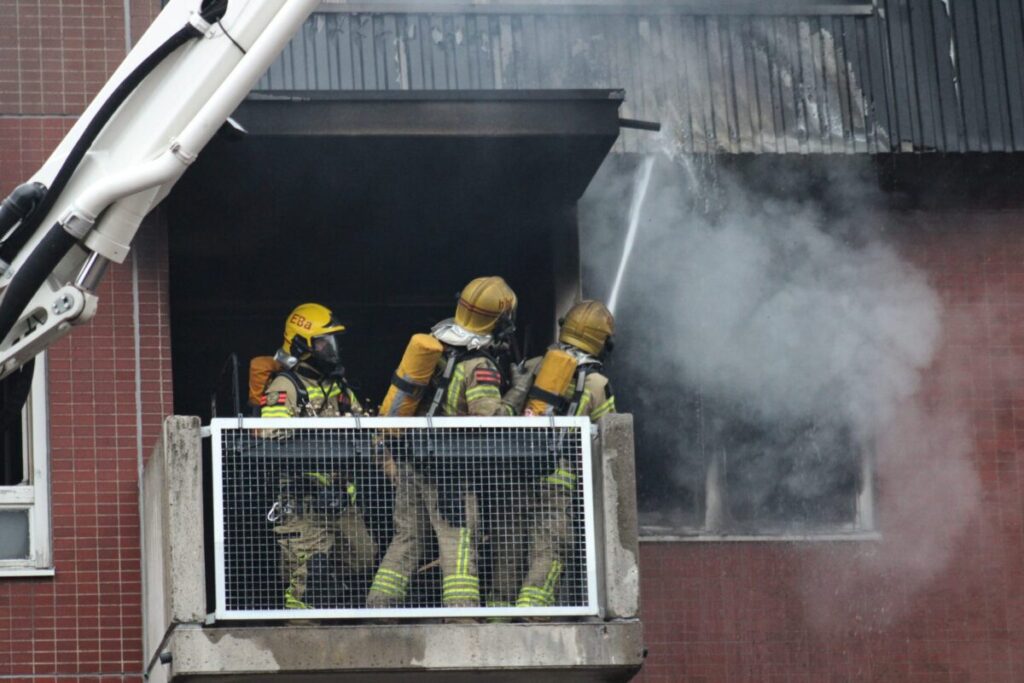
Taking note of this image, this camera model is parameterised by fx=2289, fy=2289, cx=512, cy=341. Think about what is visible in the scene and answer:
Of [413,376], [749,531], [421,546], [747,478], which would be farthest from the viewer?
[747,478]

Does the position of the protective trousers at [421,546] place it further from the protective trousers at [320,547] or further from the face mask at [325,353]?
the face mask at [325,353]

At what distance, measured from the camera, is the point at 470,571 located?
36.9 feet

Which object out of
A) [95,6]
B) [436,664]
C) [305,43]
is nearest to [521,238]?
[305,43]

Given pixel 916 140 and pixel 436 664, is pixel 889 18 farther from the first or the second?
pixel 436 664

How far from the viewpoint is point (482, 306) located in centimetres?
1166

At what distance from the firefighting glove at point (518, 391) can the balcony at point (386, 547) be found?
0.46 m

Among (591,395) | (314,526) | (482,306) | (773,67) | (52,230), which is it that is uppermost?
(773,67)

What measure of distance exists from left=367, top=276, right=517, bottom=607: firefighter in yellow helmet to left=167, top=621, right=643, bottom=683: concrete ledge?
22 cm

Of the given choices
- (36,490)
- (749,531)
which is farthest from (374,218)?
(749,531)

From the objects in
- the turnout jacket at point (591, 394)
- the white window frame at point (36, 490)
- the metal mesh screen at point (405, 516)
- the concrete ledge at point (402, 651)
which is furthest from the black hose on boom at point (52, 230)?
the turnout jacket at point (591, 394)

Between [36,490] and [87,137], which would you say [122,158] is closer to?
[87,137]

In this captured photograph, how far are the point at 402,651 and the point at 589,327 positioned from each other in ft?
7.10

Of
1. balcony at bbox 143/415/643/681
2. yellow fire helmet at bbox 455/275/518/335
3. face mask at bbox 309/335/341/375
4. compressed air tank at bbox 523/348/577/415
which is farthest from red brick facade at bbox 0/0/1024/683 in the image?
compressed air tank at bbox 523/348/577/415

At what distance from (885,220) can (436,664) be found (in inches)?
189
